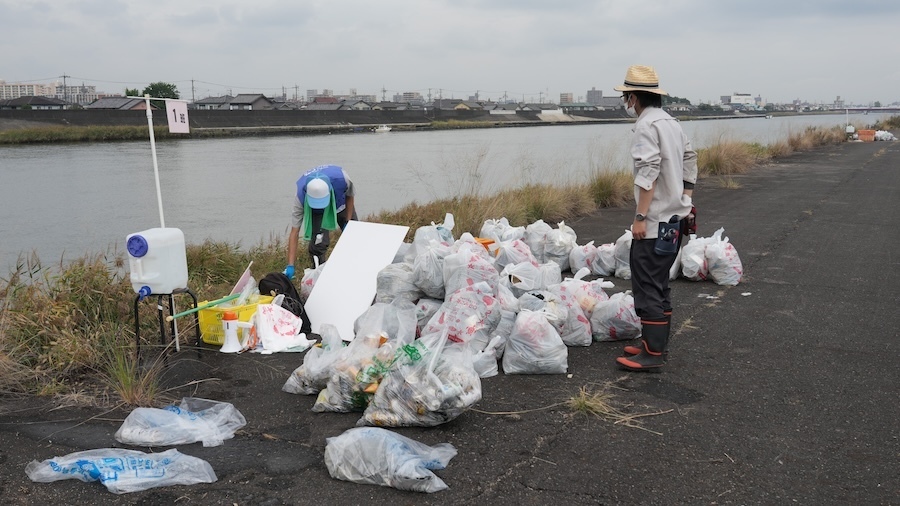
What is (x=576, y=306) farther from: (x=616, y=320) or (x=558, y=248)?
(x=558, y=248)

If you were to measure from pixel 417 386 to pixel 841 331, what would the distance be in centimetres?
330

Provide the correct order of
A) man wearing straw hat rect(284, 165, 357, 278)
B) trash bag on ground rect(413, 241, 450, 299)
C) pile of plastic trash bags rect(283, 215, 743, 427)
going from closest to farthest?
pile of plastic trash bags rect(283, 215, 743, 427) < trash bag on ground rect(413, 241, 450, 299) < man wearing straw hat rect(284, 165, 357, 278)

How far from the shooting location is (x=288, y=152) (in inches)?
1412

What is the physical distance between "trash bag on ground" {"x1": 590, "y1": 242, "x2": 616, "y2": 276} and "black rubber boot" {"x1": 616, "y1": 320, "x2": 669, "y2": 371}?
8.72 feet

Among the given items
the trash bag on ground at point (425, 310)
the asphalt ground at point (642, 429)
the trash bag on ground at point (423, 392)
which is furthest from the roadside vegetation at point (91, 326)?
the trash bag on ground at point (425, 310)

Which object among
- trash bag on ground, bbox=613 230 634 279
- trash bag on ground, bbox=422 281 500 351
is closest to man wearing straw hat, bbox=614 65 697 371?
trash bag on ground, bbox=422 281 500 351

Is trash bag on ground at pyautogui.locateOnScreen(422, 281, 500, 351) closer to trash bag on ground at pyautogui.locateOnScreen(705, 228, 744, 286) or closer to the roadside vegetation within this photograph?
the roadside vegetation

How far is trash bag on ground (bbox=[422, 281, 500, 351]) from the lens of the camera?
4699 millimetres

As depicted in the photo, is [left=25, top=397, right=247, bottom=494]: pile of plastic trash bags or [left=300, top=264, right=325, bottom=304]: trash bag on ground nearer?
[left=25, top=397, right=247, bottom=494]: pile of plastic trash bags

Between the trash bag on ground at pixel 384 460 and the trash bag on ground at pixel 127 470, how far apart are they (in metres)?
0.55

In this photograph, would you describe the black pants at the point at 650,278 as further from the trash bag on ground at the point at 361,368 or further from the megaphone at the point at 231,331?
the megaphone at the point at 231,331

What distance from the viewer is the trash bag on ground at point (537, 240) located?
743cm

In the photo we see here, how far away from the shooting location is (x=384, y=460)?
10.5ft

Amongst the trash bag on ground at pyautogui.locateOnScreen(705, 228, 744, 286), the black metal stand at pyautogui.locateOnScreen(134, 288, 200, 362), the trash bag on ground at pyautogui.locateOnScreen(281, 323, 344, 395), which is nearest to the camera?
the trash bag on ground at pyautogui.locateOnScreen(281, 323, 344, 395)
